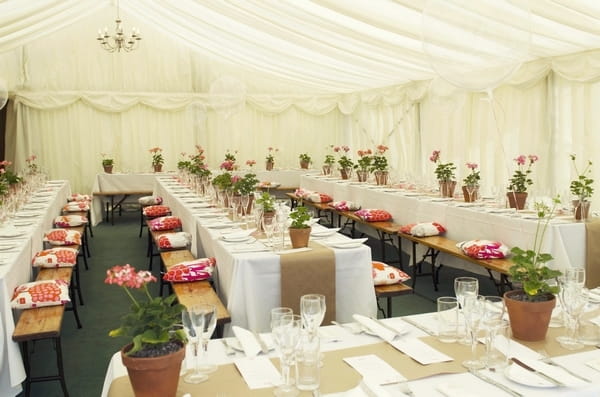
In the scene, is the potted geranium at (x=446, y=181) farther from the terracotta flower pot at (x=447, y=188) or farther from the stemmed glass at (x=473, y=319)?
the stemmed glass at (x=473, y=319)

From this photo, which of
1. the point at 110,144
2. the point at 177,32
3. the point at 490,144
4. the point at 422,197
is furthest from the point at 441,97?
the point at 110,144

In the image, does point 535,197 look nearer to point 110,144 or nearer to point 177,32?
point 177,32

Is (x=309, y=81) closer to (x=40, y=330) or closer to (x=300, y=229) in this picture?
(x=300, y=229)

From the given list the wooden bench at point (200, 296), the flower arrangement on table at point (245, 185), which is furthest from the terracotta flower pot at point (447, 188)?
the wooden bench at point (200, 296)

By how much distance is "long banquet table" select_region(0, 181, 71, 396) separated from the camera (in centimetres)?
300

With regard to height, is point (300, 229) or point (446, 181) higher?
A: point (446, 181)

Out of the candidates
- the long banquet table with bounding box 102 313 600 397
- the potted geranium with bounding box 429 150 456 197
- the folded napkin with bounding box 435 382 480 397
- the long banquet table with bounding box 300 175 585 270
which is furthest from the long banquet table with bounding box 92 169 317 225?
the folded napkin with bounding box 435 382 480 397

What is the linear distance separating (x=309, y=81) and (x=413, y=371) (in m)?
9.42

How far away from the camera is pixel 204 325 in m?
1.76

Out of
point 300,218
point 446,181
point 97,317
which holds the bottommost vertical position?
point 97,317

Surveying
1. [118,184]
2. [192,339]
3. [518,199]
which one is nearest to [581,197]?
[518,199]

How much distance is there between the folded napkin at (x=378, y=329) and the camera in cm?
201

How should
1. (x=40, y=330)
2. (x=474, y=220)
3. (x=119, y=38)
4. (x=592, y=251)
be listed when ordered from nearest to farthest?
(x=40, y=330) < (x=592, y=251) < (x=474, y=220) < (x=119, y=38)

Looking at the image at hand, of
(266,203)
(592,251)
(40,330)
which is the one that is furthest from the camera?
(592,251)
